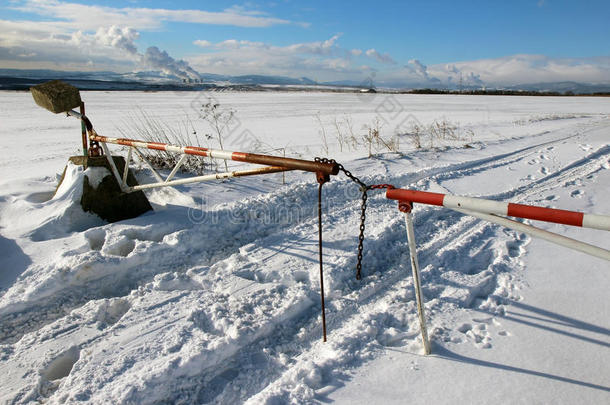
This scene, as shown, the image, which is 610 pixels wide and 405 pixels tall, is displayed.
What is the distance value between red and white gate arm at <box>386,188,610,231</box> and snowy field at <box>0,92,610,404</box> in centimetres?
104

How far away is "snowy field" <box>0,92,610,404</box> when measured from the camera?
7.51 ft

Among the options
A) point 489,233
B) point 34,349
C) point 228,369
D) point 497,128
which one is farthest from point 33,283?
point 497,128

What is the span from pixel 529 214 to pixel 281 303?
186 cm

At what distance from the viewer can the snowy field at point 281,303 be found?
7.51 ft

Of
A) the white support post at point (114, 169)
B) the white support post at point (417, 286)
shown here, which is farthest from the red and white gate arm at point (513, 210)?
the white support post at point (114, 169)

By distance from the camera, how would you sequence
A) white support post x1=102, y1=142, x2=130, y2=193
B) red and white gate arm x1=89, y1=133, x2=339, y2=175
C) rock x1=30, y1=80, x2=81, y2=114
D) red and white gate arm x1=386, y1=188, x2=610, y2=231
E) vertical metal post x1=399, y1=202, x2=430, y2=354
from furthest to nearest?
white support post x1=102, y1=142, x2=130, y2=193 < rock x1=30, y1=80, x2=81, y2=114 < red and white gate arm x1=89, y1=133, x2=339, y2=175 < vertical metal post x1=399, y1=202, x2=430, y2=354 < red and white gate arm x1=386, y1=188, x2=610, y2=231

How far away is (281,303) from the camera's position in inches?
119

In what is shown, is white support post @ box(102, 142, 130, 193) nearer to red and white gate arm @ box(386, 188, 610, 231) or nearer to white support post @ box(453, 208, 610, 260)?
red and white gate arm @ box(386, 188, 610, 231)

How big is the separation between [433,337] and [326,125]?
12.4 m

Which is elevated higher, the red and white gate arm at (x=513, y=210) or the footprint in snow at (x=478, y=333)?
the red and white gate arm at (x=513, y=210)

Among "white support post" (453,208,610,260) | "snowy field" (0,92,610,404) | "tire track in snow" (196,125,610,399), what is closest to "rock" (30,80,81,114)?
"snowy field" (0,92,610,404)

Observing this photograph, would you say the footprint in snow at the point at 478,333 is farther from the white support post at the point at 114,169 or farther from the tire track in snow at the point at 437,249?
the white support post at the point at 114,169

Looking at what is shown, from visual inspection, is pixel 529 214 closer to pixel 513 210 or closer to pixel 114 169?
pixel 513 210

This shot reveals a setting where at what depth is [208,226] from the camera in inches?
171
